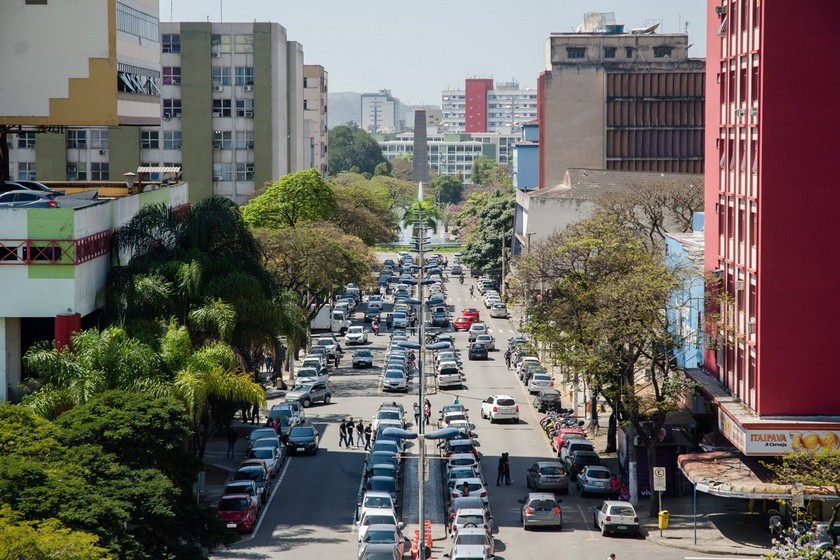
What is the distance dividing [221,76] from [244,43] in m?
3.64

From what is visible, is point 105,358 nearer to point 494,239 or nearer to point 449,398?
point 449,398

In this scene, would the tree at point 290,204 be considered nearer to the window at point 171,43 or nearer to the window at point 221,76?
the window at point 221,76

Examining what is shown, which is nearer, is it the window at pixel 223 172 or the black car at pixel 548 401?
the black car at pixel 548 401

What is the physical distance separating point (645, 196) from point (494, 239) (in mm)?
45976

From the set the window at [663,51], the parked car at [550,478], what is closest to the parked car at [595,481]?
the parked car at [550,478]

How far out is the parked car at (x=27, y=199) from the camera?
164ft

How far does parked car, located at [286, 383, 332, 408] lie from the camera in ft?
241

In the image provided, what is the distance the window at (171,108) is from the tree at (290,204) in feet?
87.6

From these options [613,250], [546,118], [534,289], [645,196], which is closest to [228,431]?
Result: [534,289]

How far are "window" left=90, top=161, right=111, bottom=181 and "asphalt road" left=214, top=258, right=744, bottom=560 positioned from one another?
49.7m

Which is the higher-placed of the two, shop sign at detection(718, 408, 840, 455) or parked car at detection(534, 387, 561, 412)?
shop sign at detection(718, 408, 840, 455)

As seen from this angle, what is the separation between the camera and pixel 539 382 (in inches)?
3071

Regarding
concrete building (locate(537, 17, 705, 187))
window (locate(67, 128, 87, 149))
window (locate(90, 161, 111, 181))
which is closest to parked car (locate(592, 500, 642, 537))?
window (locate(90, 161, 111, 181))

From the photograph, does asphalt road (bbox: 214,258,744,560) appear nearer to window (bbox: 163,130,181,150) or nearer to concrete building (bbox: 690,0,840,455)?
concrete building (bbox: 690,0,840,455)
